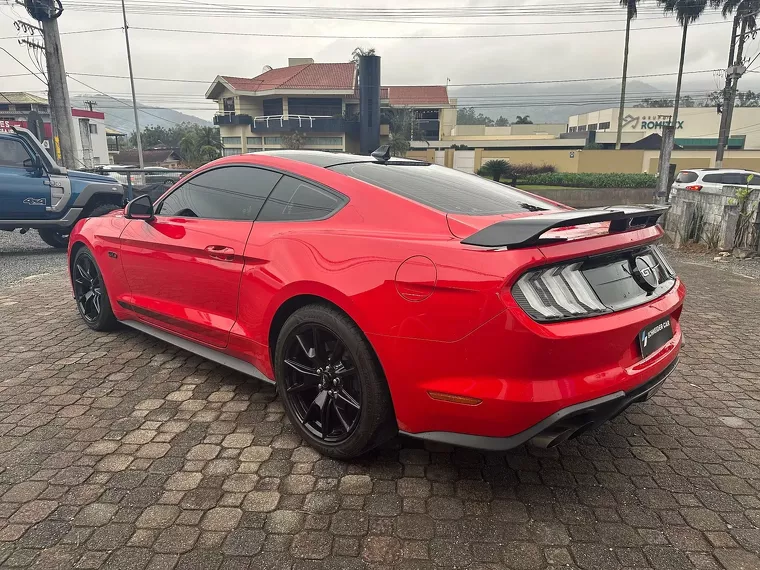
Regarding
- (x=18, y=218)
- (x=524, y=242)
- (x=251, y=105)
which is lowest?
(x=18, y=218)

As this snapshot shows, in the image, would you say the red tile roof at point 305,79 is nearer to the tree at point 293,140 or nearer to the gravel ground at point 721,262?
the tree at point 293,140

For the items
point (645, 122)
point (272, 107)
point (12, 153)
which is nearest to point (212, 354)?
point (12, 153)

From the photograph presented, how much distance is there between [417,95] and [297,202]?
53781mm

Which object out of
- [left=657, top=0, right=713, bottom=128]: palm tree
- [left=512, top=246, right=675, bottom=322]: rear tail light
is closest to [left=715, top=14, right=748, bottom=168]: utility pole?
[left=657, top=0, right=713, bottom=128]: palm tree

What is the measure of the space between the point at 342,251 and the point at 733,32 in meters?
31.6

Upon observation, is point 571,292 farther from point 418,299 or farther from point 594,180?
point 594,180

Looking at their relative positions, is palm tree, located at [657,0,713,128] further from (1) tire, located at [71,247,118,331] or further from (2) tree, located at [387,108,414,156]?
(1) tire, located at [71,247,118,331]

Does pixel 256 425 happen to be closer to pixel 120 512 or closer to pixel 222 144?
pixel 120 512

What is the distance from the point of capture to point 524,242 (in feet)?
6.48

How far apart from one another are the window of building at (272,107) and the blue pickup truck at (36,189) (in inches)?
1556

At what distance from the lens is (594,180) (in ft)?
102

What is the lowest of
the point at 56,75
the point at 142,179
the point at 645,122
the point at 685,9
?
the point at 142,179

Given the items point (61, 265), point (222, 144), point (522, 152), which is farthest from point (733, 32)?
point (222, 144)

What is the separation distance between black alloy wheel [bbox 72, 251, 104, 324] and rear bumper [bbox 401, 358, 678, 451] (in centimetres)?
341
